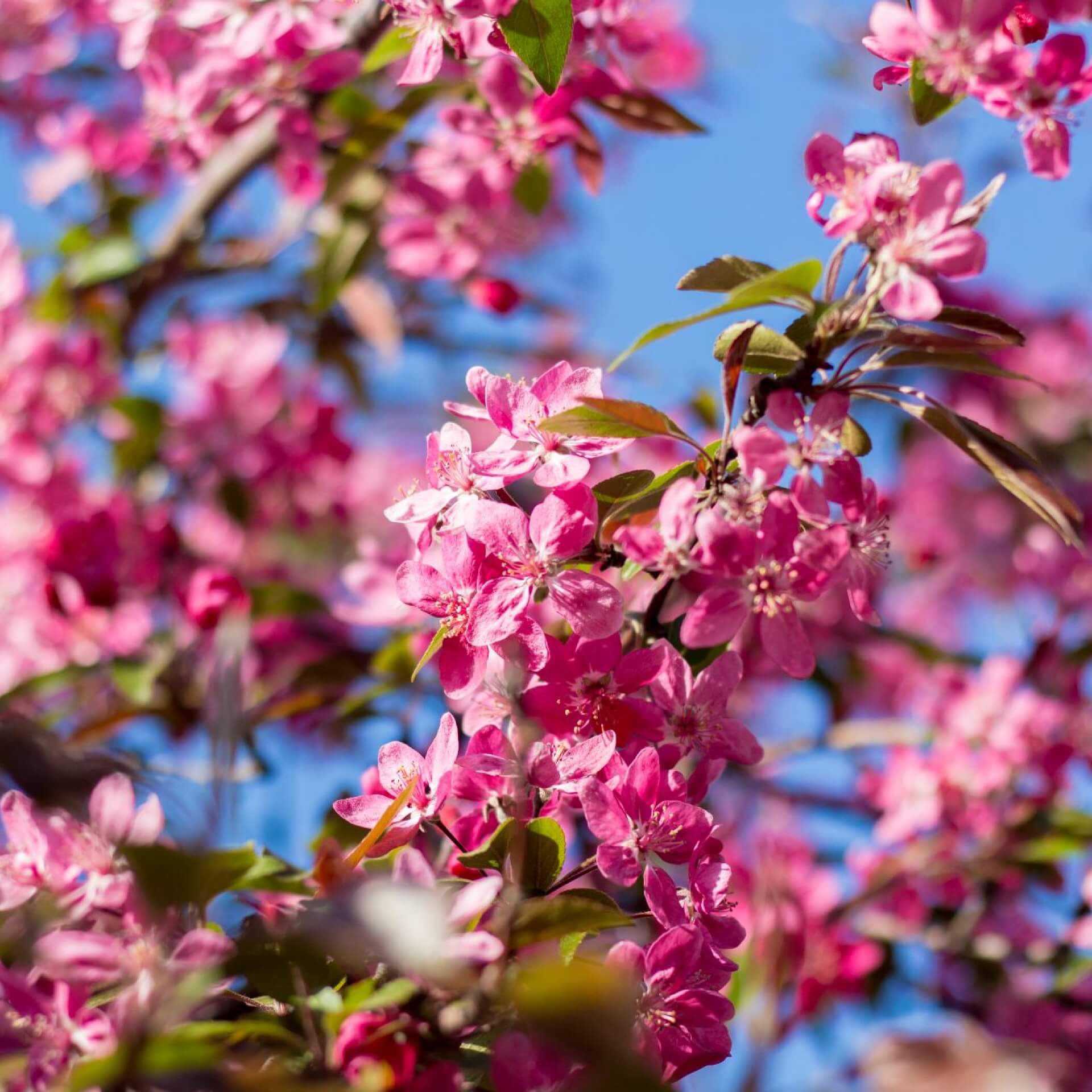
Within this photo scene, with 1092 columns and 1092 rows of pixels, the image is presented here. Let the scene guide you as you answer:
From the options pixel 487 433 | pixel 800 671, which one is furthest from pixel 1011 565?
pixel 800 671

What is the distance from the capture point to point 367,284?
247 centimetres

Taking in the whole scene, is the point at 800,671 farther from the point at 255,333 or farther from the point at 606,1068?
the point at 255,333

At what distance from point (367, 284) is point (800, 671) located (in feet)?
5.47

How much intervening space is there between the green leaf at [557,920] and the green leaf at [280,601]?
132cm

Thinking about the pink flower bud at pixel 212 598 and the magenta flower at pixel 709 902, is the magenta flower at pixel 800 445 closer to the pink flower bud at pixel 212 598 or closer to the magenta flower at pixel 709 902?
the magenta flower at pixel 709 902

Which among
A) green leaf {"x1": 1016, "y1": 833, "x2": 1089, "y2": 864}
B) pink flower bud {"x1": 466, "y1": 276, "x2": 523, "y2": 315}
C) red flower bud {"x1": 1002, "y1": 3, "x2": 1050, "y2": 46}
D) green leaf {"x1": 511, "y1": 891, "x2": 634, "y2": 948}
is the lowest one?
green leaf {"x1": 1016, "y1": 833, "x2": 1089, "y2": 864}

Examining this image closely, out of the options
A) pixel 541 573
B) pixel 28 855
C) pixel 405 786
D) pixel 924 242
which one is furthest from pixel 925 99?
pixel 28 855

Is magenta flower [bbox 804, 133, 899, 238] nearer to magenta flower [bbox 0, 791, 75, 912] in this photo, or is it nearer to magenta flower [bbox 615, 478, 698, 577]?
magenta flower [bbox 615, 478, 698, 577]

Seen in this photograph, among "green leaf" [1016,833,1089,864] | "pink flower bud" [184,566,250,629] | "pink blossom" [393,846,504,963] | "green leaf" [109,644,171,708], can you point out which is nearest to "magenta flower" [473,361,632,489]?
"pink blossom" [393,846,504,963]

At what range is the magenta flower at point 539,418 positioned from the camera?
105cm

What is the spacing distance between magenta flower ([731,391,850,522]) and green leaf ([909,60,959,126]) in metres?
0.29

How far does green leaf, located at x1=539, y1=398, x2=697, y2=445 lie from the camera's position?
1.01 metres

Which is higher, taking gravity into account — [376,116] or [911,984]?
[376,116]

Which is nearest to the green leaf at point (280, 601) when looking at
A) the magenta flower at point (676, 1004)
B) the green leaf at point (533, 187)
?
the green leaf at point (533, 187)
